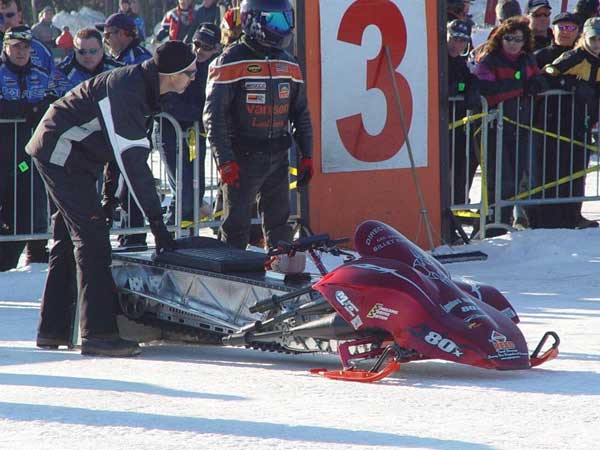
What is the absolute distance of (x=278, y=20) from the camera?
26.9 ft

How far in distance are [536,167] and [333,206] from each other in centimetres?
223

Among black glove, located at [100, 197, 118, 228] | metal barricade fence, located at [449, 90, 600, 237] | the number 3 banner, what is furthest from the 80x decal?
metal barricade fence, located at [449, 90, 600, 237]

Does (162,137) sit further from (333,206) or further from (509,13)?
(509,13)

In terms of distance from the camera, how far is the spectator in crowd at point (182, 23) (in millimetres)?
20859

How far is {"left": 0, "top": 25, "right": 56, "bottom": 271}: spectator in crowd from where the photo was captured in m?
9.79

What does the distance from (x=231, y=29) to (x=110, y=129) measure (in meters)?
2.86

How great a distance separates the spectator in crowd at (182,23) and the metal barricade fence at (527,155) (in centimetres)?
969

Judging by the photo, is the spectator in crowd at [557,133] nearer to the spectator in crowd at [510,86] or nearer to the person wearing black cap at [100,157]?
the spectator in crowd at [510,86]

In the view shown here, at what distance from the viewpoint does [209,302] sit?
702 cm

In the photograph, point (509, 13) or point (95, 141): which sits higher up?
point (509, 13)

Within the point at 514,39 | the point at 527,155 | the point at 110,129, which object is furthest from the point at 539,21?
the point at 110,129

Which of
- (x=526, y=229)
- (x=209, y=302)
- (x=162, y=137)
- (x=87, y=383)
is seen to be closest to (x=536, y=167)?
(x=526, y=229)

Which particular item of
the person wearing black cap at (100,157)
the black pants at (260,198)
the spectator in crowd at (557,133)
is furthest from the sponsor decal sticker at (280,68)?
the spectator in crowd at (557,133)

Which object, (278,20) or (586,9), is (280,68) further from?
(586,9)
